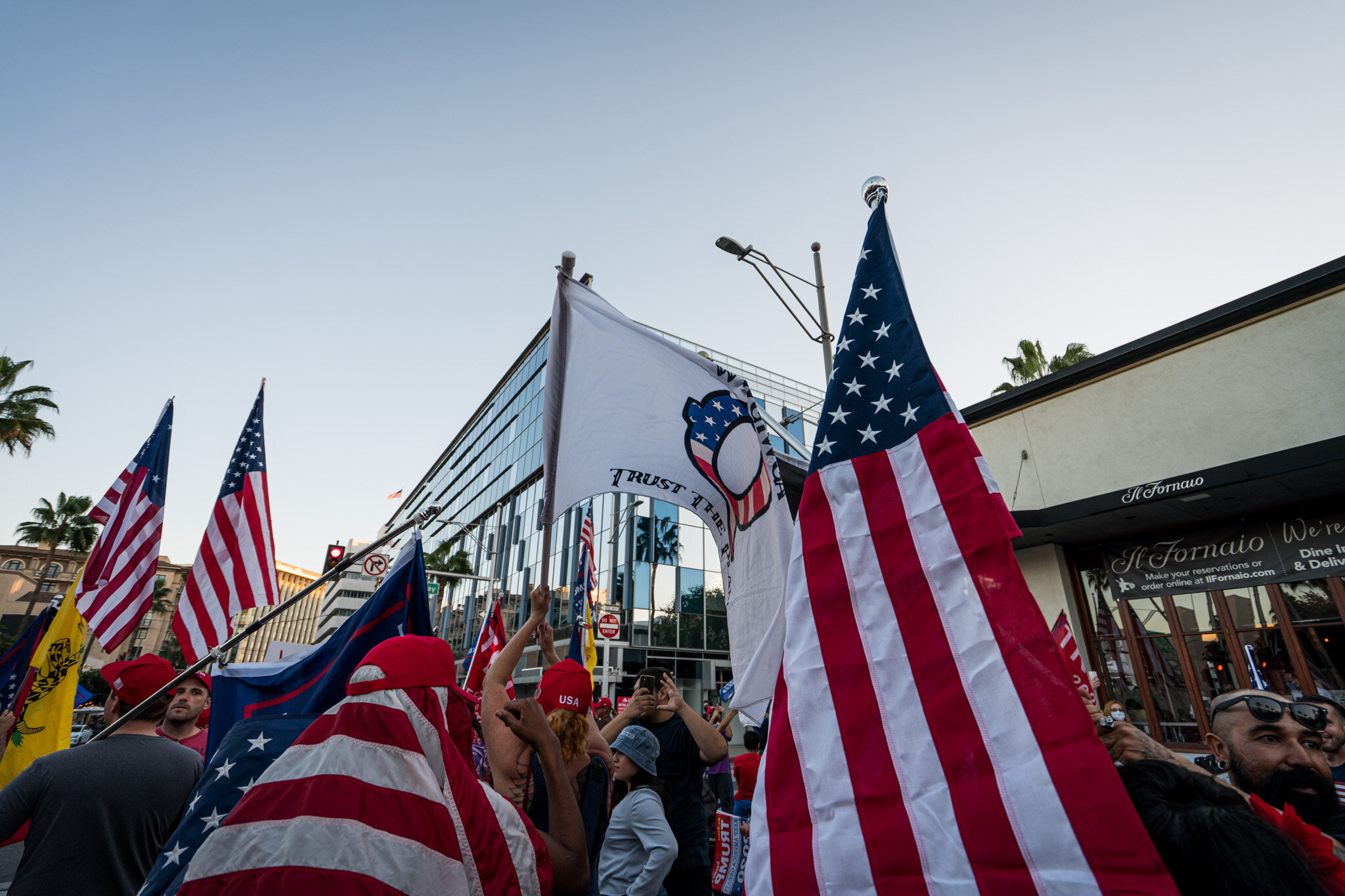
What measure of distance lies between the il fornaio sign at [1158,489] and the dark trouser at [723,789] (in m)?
8.30

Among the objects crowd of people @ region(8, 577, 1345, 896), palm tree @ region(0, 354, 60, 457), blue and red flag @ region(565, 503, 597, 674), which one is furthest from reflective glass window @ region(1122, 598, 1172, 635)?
palm tree @ region(0, 354, 60, 457)

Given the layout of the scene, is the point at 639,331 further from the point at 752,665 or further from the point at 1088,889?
the point at 1088,889

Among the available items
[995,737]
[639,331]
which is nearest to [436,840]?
[995,737]

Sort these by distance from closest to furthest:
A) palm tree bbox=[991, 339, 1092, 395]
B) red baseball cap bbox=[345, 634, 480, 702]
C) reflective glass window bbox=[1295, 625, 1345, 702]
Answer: red baseball cap bbox=[345, 634, 480, 702] < reflective glass window bbox=[1295, 625, 1345, 702] < palm tree bbox=[991, 339, 1092, 395]

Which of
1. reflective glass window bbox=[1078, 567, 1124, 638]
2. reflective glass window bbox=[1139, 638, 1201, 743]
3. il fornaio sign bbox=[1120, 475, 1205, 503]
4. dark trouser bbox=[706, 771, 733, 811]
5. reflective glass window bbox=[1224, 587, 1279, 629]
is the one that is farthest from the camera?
reflective glass window bbox=[1078, 567, 1124, 638]

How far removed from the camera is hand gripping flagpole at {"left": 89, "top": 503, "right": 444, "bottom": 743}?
3697 millimetres

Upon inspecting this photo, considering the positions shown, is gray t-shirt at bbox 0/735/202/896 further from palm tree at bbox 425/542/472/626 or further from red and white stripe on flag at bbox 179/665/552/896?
palm tree at bbox 425/542/472/626

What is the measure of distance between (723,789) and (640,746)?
485cm

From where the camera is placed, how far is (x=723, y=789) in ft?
26.0

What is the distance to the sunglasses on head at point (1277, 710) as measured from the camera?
115 inches

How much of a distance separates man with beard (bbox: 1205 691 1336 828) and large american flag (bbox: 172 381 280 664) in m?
8.17

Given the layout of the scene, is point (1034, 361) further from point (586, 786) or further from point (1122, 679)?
point (586, 786)

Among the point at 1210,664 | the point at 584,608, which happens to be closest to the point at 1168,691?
the point at 1210,664

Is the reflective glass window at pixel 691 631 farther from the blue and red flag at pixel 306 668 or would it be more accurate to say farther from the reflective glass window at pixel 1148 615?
the blue and red flag at pixel 306 668
